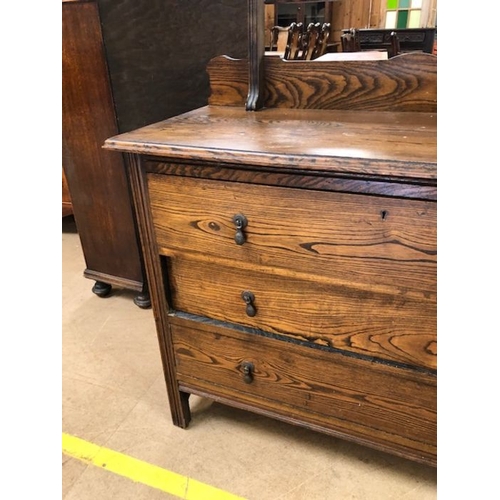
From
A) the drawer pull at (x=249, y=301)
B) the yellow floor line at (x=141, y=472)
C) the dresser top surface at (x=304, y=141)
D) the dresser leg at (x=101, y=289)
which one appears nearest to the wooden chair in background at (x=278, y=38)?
the dresser top surface at (x=304, y=141)

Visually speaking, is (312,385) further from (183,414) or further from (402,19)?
(402,19)

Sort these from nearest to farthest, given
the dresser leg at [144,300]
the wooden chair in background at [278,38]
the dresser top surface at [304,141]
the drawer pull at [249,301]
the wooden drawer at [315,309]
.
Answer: the dresser top surface at [304,141]
the wooden drawer at [315,309]
the drawer pull at [249,301]
the wooden chair in background at [278,38]
the dresser leg at [144,300]

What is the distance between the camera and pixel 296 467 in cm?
117

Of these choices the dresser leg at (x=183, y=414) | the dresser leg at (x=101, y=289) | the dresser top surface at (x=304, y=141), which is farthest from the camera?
the dresser leg at (x=101, y=289)

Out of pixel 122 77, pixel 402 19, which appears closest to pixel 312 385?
pixel 122 77

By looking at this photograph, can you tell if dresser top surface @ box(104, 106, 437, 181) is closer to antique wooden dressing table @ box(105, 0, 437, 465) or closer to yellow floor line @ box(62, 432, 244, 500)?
antique wooden dressing table @ box(105, 0, 437, 465)

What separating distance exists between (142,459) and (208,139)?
861 mm

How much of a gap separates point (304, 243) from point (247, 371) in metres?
0.39

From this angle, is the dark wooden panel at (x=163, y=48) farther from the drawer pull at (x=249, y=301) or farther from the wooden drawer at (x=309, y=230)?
the drawer pull at (x=249, y=301)

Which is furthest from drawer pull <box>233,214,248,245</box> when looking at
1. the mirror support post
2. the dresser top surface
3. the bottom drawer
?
the mirror support post

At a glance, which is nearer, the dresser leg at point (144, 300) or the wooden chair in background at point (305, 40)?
the wooden chair in background at point (305, 40)

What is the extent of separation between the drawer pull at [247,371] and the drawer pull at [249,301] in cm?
15

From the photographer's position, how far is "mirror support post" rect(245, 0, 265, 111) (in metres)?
1.13

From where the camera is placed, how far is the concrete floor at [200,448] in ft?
3.66
